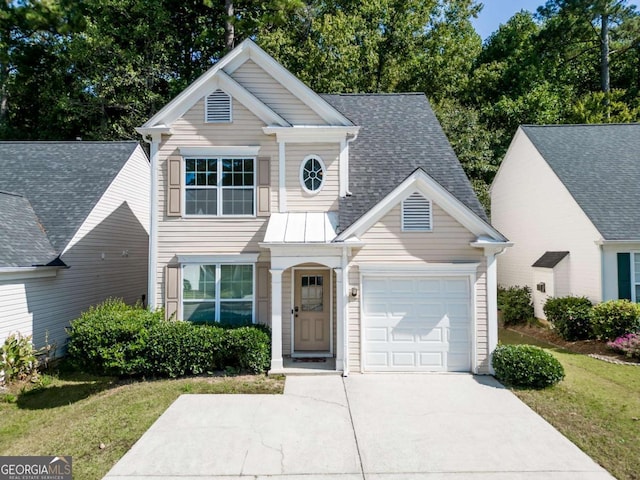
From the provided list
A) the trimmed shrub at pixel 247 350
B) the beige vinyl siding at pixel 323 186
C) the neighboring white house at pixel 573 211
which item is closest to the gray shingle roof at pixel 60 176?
the trimmed shrub at pixel 247 350

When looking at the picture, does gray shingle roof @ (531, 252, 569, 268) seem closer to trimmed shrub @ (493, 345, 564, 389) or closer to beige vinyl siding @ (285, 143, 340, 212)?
trimmed shrub @ (493, 345, 564, 389)

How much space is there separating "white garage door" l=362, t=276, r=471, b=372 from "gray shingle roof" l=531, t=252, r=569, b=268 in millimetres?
7062

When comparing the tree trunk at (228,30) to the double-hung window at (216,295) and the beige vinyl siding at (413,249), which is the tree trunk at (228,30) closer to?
the double-hung window at (216,295)

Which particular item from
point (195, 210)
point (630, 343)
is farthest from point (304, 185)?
point (630, 343)

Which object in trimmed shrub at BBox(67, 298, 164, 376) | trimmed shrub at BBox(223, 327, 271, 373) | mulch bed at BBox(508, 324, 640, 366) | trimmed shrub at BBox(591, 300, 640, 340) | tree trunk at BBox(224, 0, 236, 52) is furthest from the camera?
tree trunk at BBox(224, 0, 236, 52)

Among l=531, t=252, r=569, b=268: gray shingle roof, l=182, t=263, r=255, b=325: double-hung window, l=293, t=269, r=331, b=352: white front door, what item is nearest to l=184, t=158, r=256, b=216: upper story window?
l=182, t=263, r=255, b=325: double-hung window

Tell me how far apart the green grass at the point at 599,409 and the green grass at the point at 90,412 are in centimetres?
523

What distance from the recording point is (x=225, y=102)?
1072cm

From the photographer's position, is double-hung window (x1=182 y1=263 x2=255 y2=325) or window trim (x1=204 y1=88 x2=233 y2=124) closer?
double-hung window (x1=182 y1=263 x2=255 y2=325)

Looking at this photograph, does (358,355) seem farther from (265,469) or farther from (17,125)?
(17,125)

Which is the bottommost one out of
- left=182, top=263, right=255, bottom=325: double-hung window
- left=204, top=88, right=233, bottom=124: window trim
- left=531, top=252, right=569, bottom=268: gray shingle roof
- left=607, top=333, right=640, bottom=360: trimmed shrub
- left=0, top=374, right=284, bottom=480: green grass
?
left=0, top=374, right=284, bottom=480: green grass

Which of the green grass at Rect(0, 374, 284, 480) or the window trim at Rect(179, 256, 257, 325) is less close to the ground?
the window trim at Rect(179, 256, 257, 325)

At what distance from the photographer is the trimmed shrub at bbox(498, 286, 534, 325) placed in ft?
52.3

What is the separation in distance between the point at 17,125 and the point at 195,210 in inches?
953
